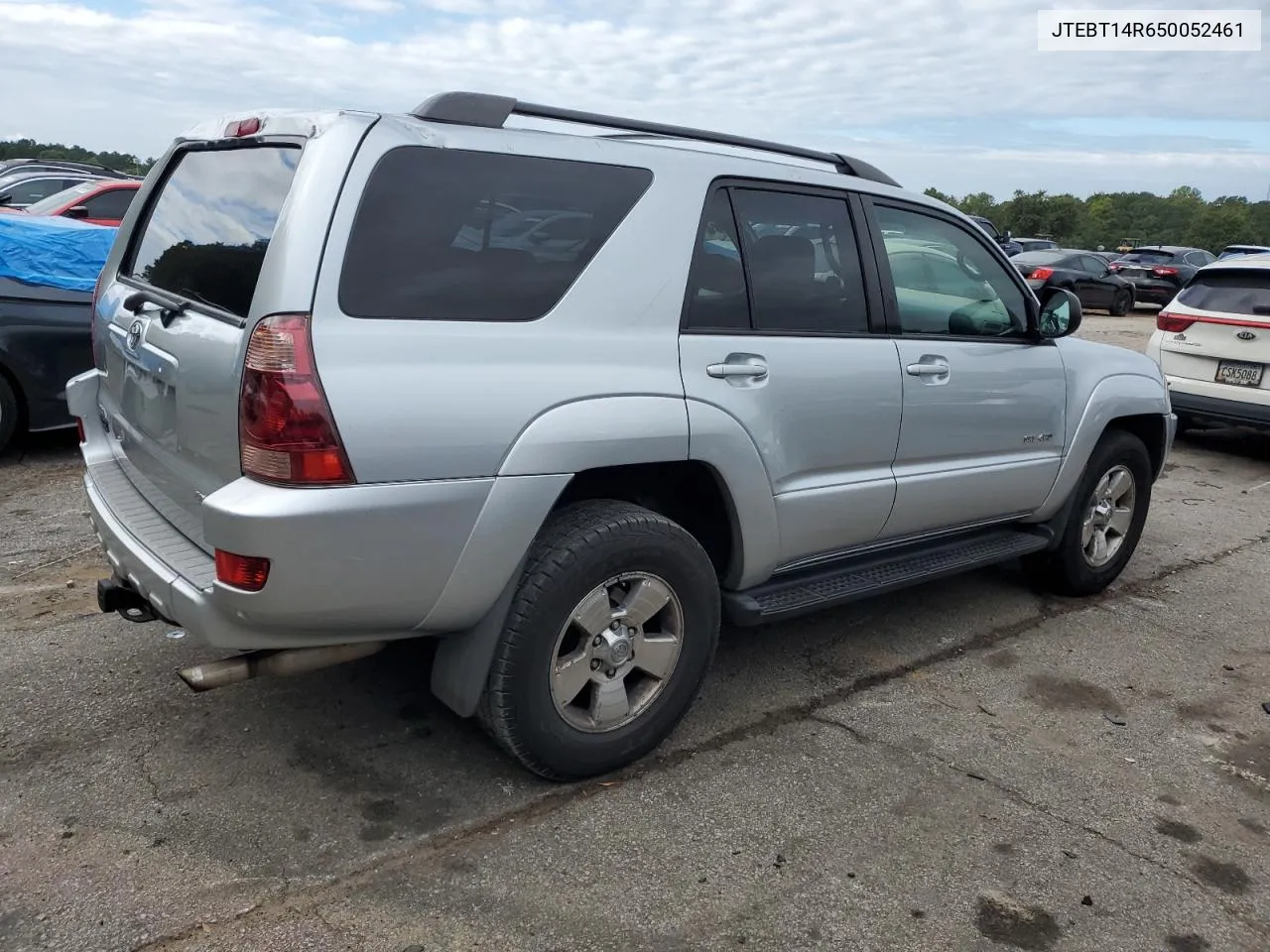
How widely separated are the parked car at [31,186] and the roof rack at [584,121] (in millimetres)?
12855

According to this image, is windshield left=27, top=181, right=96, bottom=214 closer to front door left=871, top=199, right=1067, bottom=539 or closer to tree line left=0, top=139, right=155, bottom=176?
front door left=871, top=199, right=1067, bottom=539

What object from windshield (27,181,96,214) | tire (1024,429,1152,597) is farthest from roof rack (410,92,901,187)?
windshield (27,181,96,214)

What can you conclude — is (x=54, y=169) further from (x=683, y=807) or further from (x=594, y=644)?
(x=683, y=807)

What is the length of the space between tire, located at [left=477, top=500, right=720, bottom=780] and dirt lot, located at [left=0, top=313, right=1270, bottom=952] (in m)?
0.15

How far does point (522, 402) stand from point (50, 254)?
17.4 ft

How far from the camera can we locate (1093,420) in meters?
4.71

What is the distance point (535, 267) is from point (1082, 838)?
226 cm

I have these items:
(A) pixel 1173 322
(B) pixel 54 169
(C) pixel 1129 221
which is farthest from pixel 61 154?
(C) pixel 1129 221

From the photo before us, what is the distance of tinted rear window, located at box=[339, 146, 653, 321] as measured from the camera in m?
2.64

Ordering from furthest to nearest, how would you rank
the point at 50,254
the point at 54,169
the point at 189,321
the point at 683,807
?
1. the point at 54,169
2. the point at 50,254
3. the point at 683,807
4. the point at 189,321

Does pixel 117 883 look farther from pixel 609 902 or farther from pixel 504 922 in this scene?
pixel 609 902

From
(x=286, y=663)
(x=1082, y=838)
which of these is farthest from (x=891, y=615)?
(x=286, y=663)

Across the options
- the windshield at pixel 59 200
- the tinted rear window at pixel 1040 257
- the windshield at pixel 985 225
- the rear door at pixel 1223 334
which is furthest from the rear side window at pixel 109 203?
the tinted rear window at pixel 1040 257

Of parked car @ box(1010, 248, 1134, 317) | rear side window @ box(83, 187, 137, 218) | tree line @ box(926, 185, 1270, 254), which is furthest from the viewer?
tree line @ box(926, 185, 1270, 254)
